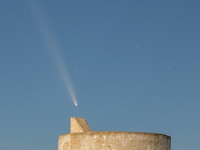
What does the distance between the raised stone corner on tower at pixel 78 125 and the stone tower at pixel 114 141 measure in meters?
1.63

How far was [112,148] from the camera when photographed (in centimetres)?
1429

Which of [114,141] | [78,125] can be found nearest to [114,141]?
[114,141]

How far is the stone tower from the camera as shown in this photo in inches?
564

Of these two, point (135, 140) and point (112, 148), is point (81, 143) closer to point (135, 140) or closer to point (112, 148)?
point (112, 148)

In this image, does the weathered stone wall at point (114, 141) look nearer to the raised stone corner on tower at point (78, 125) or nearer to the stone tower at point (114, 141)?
the stone tower at point (114, 141)

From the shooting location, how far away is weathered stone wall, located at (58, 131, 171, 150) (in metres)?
14.3

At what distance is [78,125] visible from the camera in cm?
1705

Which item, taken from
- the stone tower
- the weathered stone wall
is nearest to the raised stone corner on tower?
the stone tower

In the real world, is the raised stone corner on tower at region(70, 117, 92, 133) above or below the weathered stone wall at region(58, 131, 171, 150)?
above

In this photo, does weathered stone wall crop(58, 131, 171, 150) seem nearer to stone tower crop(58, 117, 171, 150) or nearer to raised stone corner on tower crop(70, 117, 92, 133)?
stone tower crop(58, 117, 171, 150)

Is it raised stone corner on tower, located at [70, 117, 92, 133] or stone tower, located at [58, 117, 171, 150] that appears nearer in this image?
stone tower, located at [58, 117, 171, 150]

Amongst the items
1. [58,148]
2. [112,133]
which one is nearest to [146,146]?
[112,133]

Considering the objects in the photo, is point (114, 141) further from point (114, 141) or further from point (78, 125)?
point (78, 125)

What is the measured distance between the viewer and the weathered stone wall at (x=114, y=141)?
564 inches
